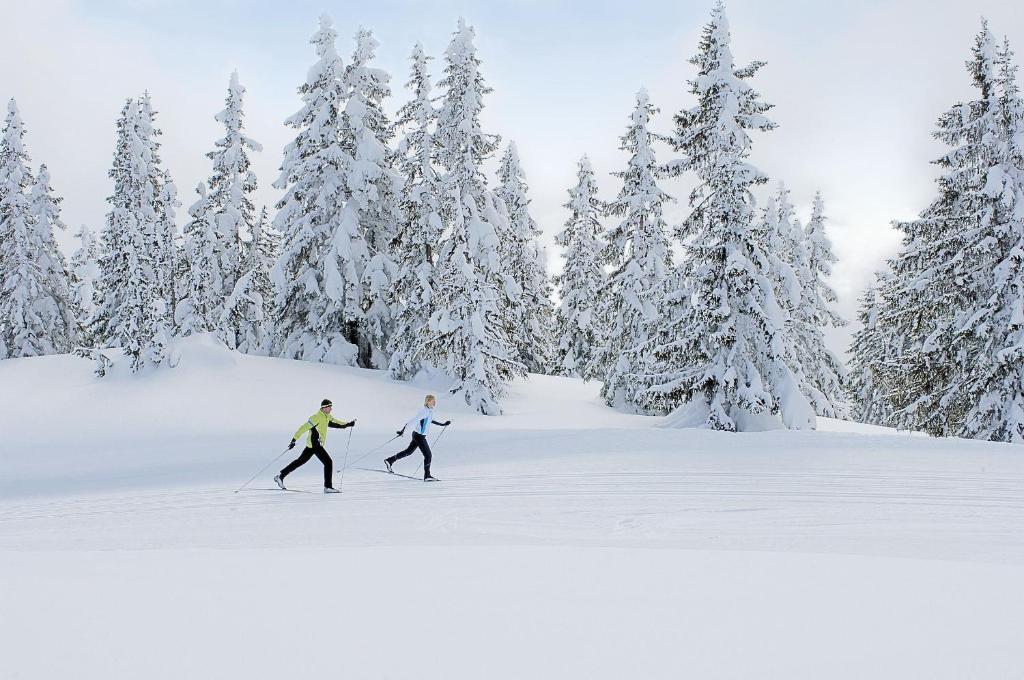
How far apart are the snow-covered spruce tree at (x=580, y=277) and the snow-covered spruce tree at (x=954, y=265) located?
16933mm

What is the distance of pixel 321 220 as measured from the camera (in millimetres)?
27781

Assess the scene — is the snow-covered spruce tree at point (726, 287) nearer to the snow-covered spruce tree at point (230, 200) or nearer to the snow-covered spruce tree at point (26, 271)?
the snow-covered spruce tree at point (230, 200)

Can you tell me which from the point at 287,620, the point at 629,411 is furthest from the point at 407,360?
the point at 287,620

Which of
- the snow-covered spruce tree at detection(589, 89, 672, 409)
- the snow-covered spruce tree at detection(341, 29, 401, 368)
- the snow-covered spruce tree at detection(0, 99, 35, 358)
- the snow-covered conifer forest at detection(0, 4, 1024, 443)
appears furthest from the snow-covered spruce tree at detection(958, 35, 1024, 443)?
the snow-covered spruce tree at detection(0, 99, 35, 358)

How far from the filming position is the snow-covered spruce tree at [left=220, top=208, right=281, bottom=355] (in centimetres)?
3006

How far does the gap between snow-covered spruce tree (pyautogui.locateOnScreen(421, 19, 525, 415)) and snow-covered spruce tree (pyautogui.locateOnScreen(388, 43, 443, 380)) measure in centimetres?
58

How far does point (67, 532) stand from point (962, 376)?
2133cm

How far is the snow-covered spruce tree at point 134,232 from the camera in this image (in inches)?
1239

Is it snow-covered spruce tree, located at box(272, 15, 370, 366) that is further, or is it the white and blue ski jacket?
snow-covered spruce tree, located at box(272, 15, 370, 366)

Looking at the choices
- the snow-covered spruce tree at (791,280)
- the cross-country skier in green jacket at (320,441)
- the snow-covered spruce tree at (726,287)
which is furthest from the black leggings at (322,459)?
the snow-covered spruce tree at (791,280)

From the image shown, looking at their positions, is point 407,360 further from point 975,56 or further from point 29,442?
point 975,56

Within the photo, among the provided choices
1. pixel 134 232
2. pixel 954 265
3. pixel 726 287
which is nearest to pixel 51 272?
pixel 134 232

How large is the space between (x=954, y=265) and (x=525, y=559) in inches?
697

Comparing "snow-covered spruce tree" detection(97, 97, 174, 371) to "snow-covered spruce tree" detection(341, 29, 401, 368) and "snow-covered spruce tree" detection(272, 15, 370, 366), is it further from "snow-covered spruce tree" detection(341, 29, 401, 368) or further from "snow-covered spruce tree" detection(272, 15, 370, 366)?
"snow-covered spruce tree" detection(341, 29, 401, 368)
